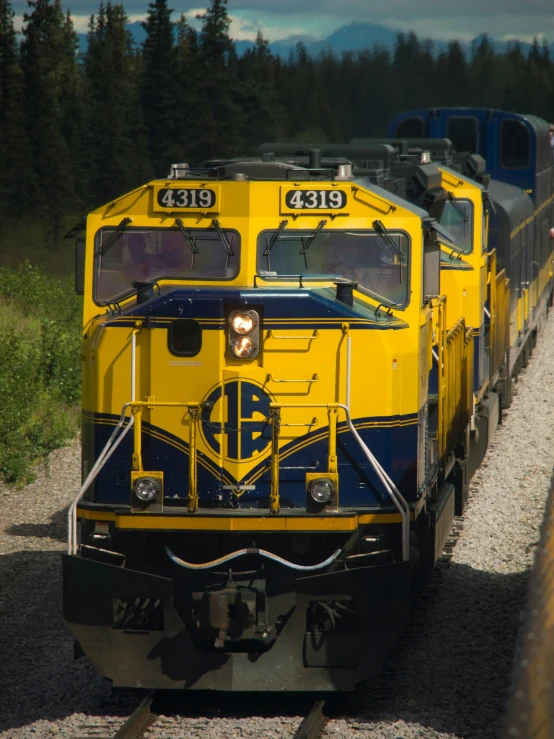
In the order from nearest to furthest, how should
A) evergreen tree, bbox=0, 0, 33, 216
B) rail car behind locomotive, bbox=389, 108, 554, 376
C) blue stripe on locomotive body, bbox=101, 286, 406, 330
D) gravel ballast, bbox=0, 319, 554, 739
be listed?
1. gravel ballast, bbox=0, 319, 554, 739
2. blue stripe on locomotive body, bbox=101, 286, 406, 330
3. rail car behind locomotive, bbox=389, 108, 554, 376
4. evergreen tree, bbox=0, 0, 33, 216

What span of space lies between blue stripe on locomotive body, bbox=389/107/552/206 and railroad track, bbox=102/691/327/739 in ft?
51.6

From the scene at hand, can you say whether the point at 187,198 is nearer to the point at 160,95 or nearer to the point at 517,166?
the point at 517,166

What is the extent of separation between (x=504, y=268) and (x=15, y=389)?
758 centimetres

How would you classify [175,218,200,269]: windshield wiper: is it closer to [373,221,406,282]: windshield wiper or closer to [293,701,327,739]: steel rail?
[373,221,406,282]: windshield wiper

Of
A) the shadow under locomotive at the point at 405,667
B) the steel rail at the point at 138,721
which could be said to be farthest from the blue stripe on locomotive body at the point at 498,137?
the steel rail at the point at 138,721

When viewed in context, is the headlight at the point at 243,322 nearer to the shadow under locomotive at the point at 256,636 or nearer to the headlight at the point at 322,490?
the headlight at the point at 322,490

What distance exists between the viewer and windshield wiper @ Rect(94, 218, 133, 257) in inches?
303

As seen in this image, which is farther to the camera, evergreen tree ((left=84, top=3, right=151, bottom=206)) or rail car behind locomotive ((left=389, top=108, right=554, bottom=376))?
evergreen tree ((left=84, top=3, right=151, bottom=206))

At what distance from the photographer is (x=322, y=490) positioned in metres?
7.02

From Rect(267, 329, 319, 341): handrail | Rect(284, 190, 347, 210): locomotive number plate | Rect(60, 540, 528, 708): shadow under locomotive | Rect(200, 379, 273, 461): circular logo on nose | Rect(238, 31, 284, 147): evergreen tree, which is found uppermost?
Rect(238, 31, 284, 147): evergreen tree

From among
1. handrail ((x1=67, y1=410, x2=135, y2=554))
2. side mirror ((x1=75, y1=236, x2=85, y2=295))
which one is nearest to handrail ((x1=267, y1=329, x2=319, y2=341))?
handrail ((x1=67, y1=410, x2=135, y2=554))

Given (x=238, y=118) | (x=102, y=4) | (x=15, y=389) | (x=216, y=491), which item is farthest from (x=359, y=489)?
(x=102, y=4)

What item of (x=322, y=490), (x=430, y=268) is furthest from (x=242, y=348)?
(x=430, y=268)

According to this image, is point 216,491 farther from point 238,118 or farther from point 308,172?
point 238,118
